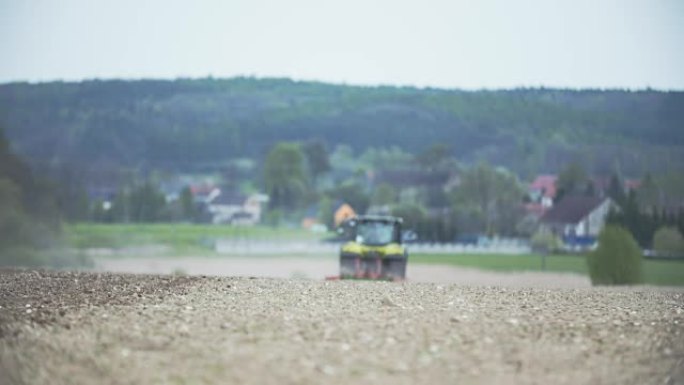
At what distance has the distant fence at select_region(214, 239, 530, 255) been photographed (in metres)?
46.6

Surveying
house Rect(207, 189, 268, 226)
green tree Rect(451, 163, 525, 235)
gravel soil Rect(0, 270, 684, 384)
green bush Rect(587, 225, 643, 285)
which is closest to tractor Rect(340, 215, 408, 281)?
gravel soil Rect(0, 270, 684, 384)

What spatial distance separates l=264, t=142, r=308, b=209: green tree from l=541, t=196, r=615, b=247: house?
1264 cm

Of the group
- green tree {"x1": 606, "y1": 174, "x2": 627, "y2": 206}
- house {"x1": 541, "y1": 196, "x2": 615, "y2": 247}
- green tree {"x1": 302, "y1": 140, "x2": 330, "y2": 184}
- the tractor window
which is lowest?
the tractor window

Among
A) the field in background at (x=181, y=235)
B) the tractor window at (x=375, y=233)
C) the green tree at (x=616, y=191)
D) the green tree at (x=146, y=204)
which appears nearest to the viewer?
the tractor window at (x=375, y=233)

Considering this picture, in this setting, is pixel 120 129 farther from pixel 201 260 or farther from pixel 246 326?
pixel 246 326

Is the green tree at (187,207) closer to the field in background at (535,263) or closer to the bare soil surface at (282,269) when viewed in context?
the bare soil surface at (282,269)

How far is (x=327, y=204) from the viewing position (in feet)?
178

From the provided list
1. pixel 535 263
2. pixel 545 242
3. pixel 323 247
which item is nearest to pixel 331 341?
pixel 535 263

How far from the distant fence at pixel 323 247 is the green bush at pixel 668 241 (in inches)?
237

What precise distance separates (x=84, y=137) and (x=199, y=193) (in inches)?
233

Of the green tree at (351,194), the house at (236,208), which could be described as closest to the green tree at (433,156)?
the green tree at (351,194)

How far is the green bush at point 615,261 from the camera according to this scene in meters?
31.9

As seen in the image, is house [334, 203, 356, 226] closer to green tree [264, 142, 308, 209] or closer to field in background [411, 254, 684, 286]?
green tree [264, 142, 308, 209]

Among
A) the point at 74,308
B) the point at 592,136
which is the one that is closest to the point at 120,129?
the point at 592,136
